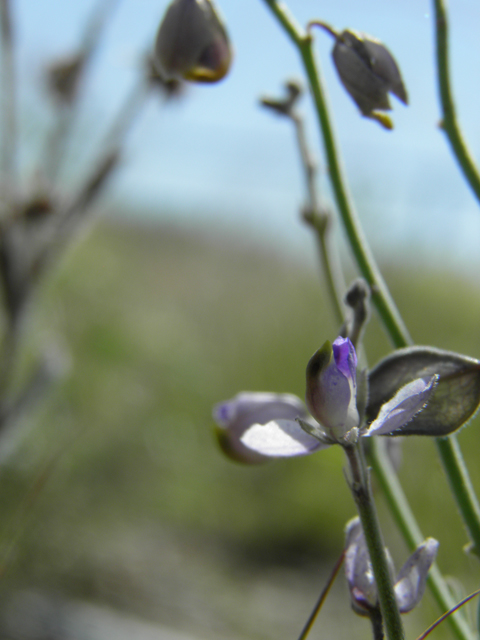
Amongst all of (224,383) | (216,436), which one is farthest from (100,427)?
(216,436)

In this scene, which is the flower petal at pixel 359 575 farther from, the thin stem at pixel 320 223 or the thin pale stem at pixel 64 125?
the thin pale stem at pixel 64 125

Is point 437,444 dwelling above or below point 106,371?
above

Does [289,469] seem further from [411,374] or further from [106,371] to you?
[411,374]

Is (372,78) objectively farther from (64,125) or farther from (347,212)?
(64,125)

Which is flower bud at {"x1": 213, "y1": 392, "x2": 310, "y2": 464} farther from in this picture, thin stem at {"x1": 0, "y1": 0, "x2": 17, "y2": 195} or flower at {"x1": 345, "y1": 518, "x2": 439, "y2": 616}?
thin stem at {"x1": 0, "y1": 0, "x2": 17, "y2": 195}

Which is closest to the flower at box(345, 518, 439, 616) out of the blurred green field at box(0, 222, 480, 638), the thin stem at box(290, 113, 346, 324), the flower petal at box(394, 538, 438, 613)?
the flower petal at box(394, 538, 438, 613)

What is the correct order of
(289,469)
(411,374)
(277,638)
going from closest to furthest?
(411,374), (277,638), (289,469)

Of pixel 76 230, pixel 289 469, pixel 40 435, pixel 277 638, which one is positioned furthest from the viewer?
pixel 289 469

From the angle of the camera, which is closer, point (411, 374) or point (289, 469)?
point (411, 374)
